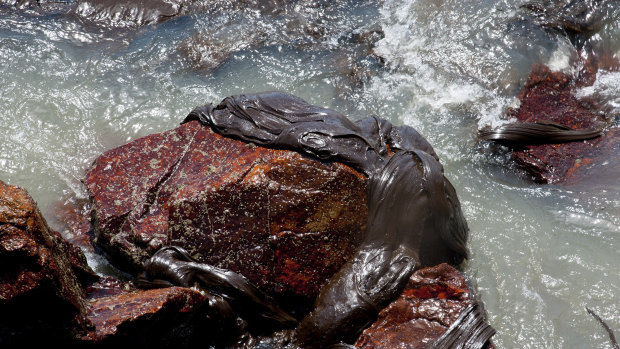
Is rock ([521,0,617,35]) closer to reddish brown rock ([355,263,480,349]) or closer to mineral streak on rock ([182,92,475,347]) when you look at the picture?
mineral streak on rock ([182,92,475,347])

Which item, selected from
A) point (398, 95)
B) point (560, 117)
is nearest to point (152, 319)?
point (398, 95)

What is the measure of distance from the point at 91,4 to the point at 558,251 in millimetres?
5719

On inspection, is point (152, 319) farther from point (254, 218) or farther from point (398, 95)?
point (398, 95)

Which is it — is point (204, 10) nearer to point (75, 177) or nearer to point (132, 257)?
point (75, 177)

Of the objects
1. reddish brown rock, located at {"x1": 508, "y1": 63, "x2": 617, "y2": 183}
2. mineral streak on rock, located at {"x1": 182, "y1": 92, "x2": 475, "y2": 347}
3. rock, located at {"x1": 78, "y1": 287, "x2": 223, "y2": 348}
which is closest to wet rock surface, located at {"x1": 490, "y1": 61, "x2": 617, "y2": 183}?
reddish brown rock, located at {"x1": 508, "y1": 63, "x2": 617, "y2": 183}

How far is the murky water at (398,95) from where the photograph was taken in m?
3.48

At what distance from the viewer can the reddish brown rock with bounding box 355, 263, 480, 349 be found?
2.65 metres

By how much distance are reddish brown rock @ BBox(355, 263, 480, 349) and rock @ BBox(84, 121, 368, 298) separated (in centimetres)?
42

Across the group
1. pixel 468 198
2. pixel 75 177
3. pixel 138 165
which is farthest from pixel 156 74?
pixel 468 198

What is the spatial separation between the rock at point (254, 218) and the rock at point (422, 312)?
0.42 metres

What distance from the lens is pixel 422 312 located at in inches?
108

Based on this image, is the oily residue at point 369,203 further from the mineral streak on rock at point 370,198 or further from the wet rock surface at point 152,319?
the wet rock surface at point 152,319

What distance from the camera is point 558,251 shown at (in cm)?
365

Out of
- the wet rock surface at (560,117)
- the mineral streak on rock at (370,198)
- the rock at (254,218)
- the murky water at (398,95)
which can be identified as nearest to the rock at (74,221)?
the murky water at (398,95)
